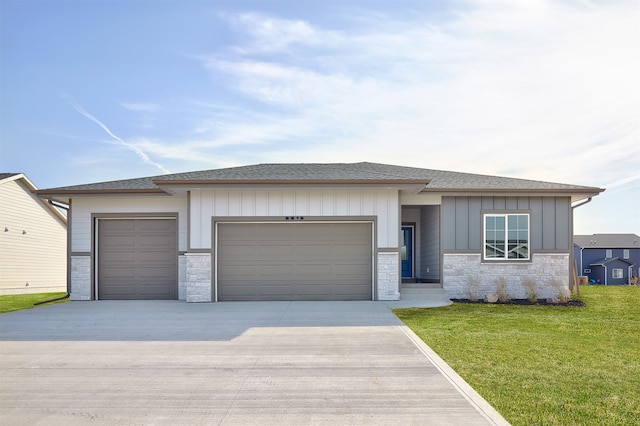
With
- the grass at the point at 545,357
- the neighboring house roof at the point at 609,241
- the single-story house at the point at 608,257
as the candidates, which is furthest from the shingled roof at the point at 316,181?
the neighboring house roof at the point at 609,241

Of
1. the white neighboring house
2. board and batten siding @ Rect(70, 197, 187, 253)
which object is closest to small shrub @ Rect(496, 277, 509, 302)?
board and batten siding @ Rect(70, 197, 187, 253)

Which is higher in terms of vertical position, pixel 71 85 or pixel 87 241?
pixel 71 85

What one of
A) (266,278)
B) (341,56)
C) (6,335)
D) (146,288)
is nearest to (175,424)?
(6,335)

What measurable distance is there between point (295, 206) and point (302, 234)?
86 centimetres

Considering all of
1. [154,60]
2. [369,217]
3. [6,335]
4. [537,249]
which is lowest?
[6,335]

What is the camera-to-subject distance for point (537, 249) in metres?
13.9

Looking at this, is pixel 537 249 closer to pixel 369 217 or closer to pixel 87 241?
pixel 369 217

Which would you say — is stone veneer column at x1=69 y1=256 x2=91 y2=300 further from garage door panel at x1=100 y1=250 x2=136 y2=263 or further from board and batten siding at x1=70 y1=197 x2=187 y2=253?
garage door panel at x1=100 y1=250 x2=136 y2=263

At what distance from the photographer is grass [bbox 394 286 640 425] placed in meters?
4.52

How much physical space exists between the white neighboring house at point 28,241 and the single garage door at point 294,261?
44.7ft

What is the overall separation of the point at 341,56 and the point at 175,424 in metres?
12.2

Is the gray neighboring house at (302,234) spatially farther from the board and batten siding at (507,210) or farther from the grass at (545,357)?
the grass at (545,357)

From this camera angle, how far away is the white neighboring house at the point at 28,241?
20.9 meters

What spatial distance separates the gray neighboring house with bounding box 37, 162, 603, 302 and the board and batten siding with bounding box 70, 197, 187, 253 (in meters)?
0.03
